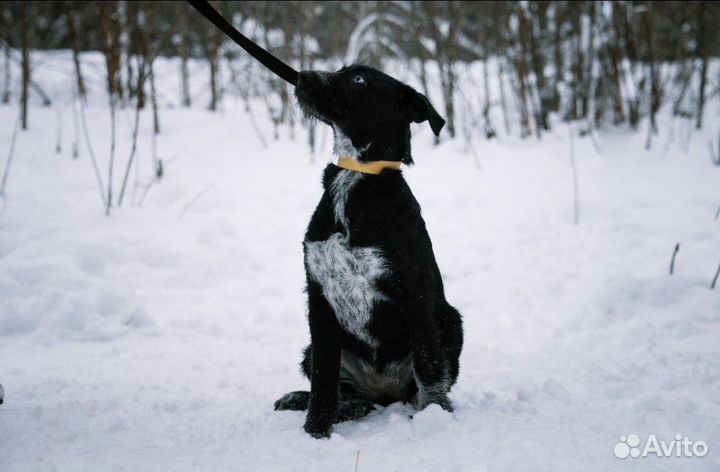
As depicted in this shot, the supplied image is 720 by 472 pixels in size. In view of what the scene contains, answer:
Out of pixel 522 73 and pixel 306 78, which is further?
pixel 522 73

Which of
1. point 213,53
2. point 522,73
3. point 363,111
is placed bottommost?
point 363,111

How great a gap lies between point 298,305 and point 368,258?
229 cm

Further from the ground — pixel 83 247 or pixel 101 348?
pixel 83 247

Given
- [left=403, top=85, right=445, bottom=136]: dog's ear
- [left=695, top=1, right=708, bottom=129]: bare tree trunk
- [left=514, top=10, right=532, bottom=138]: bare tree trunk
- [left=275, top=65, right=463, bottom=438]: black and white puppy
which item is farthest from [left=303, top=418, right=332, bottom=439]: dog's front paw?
[left=695, top=1, right=708, bottom=129]: bare tree trunk

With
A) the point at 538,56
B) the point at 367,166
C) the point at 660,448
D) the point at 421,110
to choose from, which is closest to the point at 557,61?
the point at 538,56

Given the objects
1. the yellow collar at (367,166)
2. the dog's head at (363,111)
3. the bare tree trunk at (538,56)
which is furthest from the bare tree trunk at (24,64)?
the bare tree trunk at (538,56)

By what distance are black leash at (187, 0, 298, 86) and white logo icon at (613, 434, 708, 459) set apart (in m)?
1.98

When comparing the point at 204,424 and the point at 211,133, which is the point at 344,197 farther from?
the point at 211,133

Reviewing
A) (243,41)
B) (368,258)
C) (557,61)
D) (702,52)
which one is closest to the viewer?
(243,41)

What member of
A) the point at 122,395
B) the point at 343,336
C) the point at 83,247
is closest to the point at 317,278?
the point at 343,336

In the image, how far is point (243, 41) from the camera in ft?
6.29

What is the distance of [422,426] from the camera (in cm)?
207

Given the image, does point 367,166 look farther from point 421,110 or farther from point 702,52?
point 702,52

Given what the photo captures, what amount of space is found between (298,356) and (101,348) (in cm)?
131
